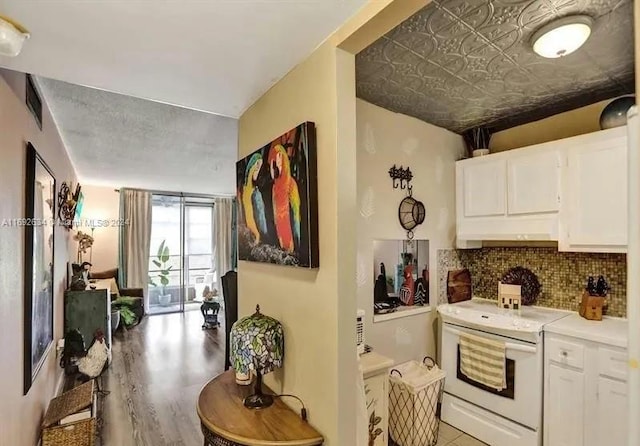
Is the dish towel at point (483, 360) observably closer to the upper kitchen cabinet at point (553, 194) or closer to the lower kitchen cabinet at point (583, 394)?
the lower kitchen cabinet at point (583, 394)

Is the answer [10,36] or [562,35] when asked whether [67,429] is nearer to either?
[10,36]

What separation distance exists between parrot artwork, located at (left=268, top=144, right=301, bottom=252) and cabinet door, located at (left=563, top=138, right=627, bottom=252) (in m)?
2.00

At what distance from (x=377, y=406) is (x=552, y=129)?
2460 millimetres

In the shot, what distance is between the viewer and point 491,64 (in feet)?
6.15

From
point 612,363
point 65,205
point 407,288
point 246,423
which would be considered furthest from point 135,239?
point 612,363

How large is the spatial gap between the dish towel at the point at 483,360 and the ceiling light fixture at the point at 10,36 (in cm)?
289

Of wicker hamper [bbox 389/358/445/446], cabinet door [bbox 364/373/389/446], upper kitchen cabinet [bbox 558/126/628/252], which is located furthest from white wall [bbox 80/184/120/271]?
upper kitchen cabinet [bbox 558/126/628/252]

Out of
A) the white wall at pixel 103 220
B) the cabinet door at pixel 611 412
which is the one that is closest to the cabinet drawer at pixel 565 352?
the cabinet door at pixel 611 412

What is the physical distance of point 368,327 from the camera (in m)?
2.39

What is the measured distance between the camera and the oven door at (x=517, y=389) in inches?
86.3

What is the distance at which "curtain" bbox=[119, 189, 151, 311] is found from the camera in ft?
21.2

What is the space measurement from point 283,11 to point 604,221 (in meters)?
2.31

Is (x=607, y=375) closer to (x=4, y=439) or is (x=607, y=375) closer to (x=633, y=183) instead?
(x=633, y=183)

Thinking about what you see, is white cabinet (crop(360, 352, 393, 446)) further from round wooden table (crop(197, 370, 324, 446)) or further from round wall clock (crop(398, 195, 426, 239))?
round wall clock (crop(398, 195, 426, 239))
